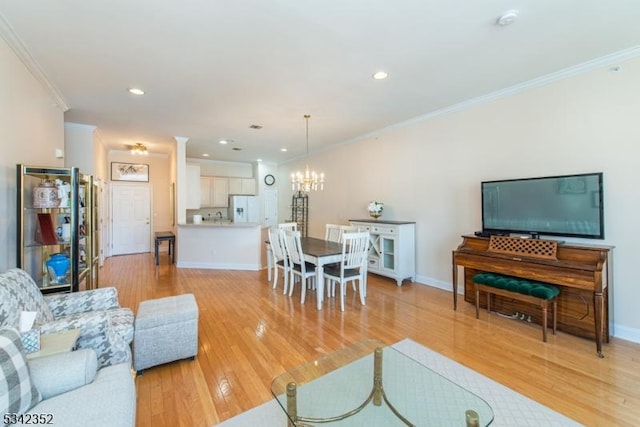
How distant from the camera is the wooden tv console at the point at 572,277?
250 centimetres

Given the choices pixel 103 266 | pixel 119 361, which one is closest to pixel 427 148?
pixel 119 361

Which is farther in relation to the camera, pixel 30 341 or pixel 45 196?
pixel 45 196

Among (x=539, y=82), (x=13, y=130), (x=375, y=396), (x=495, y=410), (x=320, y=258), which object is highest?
(x=539, y=82)

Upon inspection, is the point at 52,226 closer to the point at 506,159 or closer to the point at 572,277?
the point at 572,277

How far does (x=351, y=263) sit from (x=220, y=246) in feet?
10.7

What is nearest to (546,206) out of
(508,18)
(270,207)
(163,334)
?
(508,18)

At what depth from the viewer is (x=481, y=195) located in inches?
148

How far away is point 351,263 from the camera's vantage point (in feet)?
12.3

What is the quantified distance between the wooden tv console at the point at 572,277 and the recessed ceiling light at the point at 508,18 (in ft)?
6.84

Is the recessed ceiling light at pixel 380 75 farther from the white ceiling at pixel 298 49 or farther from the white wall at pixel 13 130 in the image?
the white wall at pixel 13 130

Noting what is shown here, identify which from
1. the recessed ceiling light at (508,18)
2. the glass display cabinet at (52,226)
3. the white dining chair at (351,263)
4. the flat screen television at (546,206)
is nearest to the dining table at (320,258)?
the white dining chair at (351,263)

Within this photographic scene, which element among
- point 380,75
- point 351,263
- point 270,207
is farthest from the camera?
point 270,207

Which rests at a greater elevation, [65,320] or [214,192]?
[214,192]

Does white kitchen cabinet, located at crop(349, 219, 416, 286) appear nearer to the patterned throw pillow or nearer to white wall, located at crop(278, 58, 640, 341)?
white wall, located at crop(278, 58, 640, 341)
